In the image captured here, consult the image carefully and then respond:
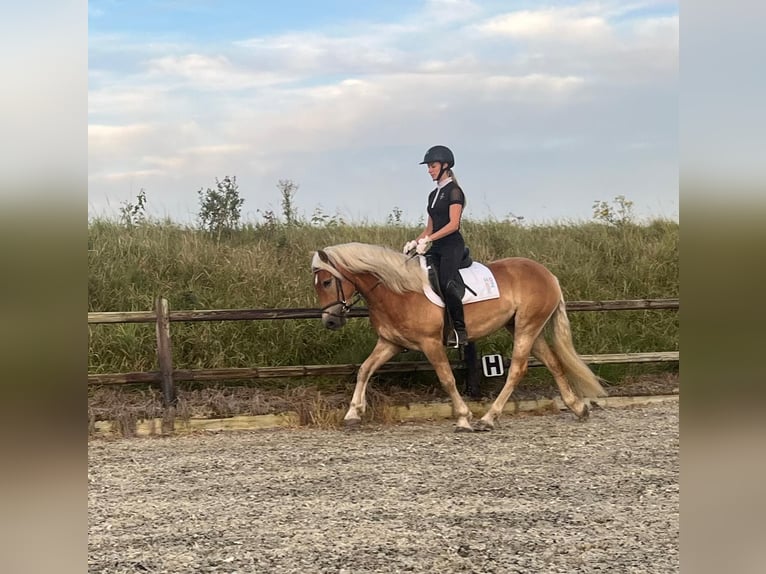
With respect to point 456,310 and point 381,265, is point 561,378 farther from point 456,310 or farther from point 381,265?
point 381,265

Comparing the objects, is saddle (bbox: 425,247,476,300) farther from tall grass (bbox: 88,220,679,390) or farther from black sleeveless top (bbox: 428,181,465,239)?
tall grass (bbox: 88,220,679,390)

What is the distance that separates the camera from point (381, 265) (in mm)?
6379

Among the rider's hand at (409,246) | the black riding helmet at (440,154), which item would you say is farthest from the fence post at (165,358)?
the black riding helmet at (440,154)

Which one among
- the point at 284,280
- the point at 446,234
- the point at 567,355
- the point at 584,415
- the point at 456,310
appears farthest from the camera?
the point at 284,280

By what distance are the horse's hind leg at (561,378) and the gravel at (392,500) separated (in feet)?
0.47

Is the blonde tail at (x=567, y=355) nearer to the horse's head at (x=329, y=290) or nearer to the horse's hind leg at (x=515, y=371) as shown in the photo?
the horse's hind leg at (x=515, y=371)

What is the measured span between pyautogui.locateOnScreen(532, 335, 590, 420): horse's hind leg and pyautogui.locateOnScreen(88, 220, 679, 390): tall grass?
106cm

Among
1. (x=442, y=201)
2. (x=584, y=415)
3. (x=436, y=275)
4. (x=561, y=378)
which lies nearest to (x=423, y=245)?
(x=436, y=275)

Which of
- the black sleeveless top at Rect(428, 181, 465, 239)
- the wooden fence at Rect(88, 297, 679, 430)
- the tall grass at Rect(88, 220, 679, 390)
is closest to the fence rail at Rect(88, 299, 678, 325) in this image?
the wooden fence at Rect(88, 297, 679, 430)

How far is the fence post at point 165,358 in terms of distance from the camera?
6711 mm

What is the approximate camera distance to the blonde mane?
6.37 metres

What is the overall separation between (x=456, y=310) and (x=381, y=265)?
792 mm
